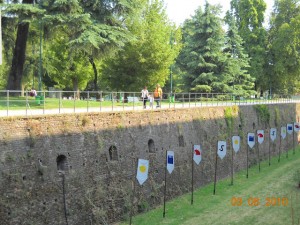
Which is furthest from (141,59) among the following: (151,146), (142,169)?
(142,169)

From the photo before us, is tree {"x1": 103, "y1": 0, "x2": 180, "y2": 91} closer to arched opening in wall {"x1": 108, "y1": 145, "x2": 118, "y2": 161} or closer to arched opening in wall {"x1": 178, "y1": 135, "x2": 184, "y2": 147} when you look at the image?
arched opening in wall {"x1": 178, "y1": 135, "x2": 184, "y2": 147}

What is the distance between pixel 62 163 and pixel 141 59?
A: 1857 cm

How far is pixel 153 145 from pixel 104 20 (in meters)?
8.77

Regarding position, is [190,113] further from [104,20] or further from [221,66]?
[221,66]

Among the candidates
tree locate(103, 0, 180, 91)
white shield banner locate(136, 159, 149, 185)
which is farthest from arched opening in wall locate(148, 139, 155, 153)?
tree locate(103, 0, 180, 91)

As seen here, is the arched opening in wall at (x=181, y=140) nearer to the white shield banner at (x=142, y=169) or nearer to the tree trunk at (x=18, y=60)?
the white shield banner at (x=142, y=169)

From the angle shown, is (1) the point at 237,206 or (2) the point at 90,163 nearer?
(2) the point at 90,163

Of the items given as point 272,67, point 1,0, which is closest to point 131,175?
point 1,0

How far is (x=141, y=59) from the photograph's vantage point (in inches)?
1273

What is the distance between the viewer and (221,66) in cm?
3928

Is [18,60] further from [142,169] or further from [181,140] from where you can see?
[142,169]

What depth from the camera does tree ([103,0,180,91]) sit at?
32.8 m
